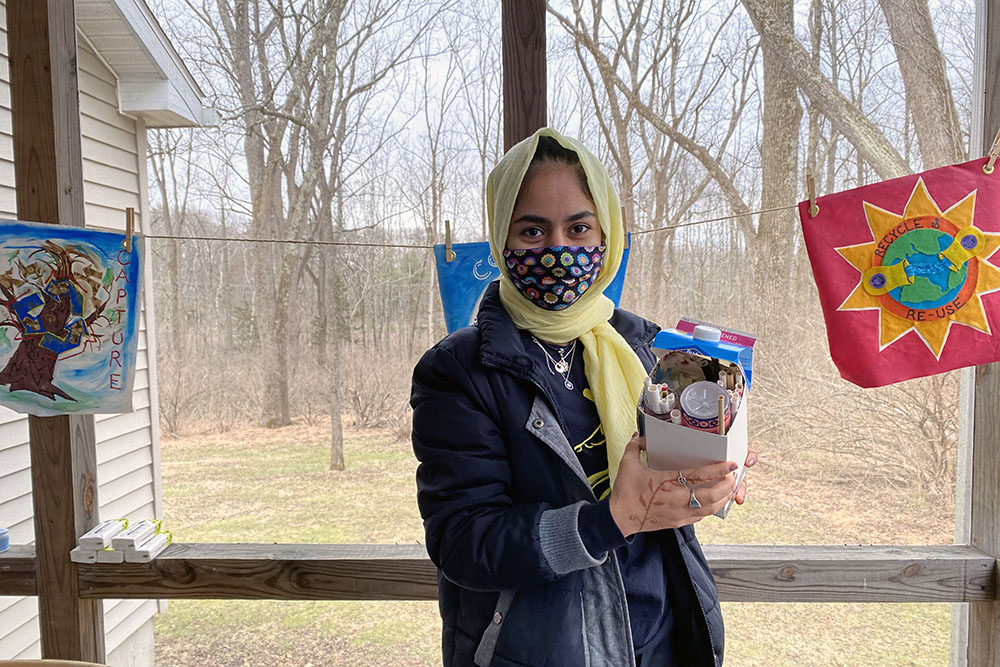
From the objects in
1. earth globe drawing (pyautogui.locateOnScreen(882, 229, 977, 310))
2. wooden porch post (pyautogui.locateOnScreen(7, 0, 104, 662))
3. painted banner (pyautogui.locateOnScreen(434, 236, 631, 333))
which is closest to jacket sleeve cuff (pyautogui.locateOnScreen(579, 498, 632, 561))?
painted banner (pyautogui.locateOnScreen(434, 236, 631, 333))

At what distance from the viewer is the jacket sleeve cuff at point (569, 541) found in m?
0.95

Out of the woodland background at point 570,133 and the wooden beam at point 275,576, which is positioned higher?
the woodland background at point 570,133

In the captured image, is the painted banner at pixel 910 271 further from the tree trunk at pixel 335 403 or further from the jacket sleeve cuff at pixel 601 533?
the tree trunk at pixel 335 403

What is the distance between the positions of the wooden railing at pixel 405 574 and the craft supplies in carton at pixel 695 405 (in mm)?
985

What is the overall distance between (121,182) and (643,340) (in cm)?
323

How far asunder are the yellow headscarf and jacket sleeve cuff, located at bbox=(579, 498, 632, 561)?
0.16m

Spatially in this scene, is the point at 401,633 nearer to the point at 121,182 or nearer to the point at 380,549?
the point at 380,549

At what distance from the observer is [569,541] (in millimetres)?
953

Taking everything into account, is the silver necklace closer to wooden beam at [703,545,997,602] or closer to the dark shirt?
the dark shirt

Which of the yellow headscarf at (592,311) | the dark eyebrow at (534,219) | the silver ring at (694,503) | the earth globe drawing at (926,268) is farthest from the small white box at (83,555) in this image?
the earth globe drawing at (926,268)

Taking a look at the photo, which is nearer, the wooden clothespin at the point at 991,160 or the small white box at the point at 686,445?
the small white box at the point at 686,445

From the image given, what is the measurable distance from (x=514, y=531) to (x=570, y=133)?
96.8 inches

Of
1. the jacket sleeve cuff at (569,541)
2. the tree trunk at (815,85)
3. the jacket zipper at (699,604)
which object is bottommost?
the jacket zipper at (699,604)

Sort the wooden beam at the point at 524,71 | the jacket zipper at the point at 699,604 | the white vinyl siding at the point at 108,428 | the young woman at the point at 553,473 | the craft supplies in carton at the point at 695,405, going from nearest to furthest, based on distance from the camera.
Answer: the craft supplies in carton at the point at 695,405 → the young woman at the point at 553,473 → the jacket zipper at the point at 699,604 → the wooden beam at the point at 524,71 → the white vinyl siding at the point at 108,428
